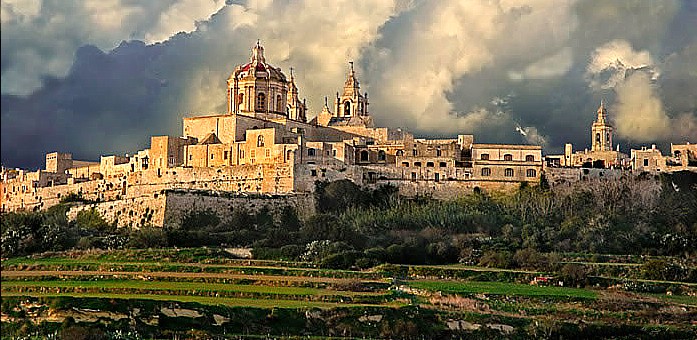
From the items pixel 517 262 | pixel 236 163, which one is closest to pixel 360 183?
pixel 236 163

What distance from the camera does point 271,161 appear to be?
63719 mm

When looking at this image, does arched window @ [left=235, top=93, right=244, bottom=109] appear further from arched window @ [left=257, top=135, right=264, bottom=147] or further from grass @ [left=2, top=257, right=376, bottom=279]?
grass @ [left=2, top=257, right=376, bottom=279]

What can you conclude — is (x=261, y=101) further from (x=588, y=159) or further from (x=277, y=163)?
(x=588, y=159)

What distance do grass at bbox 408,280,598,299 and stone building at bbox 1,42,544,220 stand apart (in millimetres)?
21218

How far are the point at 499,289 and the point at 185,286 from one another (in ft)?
37.5

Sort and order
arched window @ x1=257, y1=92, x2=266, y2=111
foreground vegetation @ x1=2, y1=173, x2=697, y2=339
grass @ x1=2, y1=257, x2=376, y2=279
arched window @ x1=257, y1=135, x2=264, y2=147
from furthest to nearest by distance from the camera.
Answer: arched window @ x1=257, y1=92, x2=266, y2=111 < arched window @ x1=257, y1=135, x2=264, y2=147 < grass @ x1=2, y1=257, x2=376, y2=279 < foreground vegetation @ x1=2, y1=173, x2=697, y2=339

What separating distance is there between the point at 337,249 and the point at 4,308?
56.8ft

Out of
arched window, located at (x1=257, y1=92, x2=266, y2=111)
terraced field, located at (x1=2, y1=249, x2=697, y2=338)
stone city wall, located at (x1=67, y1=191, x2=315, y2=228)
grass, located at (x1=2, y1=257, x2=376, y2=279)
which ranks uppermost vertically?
arched window, located at (x1=257, y1=92, x2=266, y2=111)

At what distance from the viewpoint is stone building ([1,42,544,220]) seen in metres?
63.0

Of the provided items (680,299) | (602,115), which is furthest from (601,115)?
(680,299)

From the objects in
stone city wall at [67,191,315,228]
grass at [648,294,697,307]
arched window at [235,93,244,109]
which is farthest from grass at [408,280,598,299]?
arched window at [235,93,244,109]

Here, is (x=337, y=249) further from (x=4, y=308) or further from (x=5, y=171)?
(x=5, y=171)

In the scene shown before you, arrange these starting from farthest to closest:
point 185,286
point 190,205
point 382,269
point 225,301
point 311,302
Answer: point 190,205, point 382,269, point 185,286, point 311,302, point 225,301

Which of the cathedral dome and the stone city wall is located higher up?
the cathedral dome
